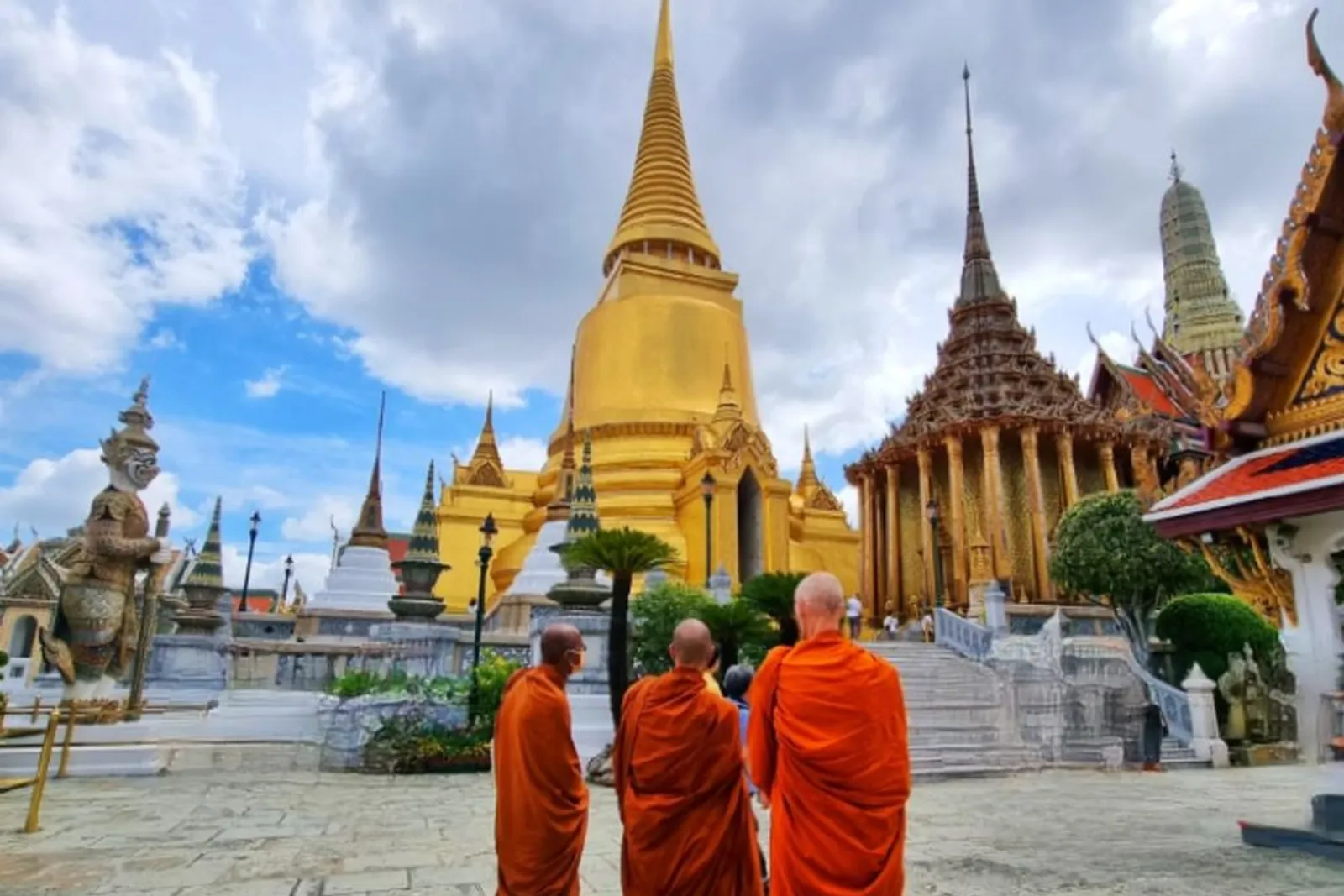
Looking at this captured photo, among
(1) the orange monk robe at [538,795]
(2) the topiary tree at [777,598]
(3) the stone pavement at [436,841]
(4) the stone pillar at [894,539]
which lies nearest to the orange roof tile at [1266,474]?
(3) the stone pavement at [436,841]

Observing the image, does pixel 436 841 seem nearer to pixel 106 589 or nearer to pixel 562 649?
pixel 562 649

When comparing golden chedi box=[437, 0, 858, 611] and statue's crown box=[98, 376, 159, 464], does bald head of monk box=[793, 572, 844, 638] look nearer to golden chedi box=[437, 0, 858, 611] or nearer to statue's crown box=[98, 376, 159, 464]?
statue's crown box=[98, 376, 159, 464]

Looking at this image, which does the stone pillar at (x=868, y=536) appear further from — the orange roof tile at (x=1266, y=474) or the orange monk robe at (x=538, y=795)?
the orange monk robe at (x=538, y=795)

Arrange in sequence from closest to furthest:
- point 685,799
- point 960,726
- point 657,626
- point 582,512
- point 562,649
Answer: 1. point 685,799
2. point 562,649
3. point 960,726
4. point 657,626
5. point 582,512

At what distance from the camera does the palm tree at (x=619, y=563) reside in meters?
8.66

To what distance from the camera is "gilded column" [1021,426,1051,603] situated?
21688mm

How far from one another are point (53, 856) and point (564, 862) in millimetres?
3602

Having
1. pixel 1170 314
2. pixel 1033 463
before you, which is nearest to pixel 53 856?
pixel 1033 463

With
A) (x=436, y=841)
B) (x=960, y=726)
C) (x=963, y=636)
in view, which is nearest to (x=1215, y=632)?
(x=963, y=636)

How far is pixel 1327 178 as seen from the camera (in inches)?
228

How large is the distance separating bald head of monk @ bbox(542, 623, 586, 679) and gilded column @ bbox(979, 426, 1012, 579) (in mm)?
19816

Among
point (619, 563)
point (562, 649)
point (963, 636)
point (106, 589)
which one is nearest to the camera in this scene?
point (562, 649)

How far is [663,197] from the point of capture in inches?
1211

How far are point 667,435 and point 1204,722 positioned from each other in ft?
51.3
